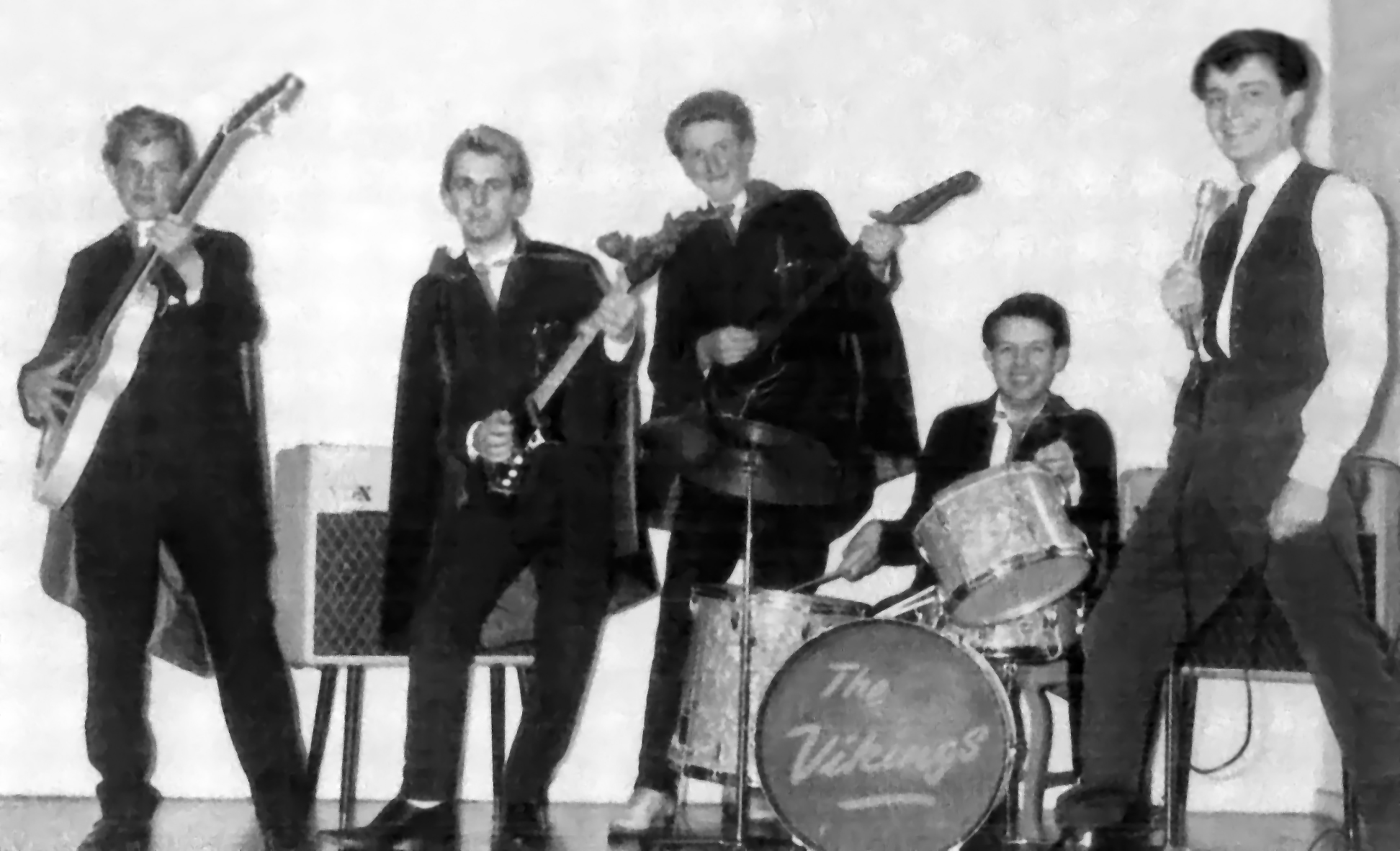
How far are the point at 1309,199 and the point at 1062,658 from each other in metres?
0.73

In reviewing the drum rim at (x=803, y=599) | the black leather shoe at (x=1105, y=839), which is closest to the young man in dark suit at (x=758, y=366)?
the drum rim at (x=803, y=599)

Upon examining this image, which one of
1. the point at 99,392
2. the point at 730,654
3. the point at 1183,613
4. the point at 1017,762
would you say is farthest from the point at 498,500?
the point at 1183,613

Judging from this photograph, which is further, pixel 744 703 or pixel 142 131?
pixel 142 131

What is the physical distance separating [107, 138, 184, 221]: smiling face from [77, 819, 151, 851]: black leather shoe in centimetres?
92

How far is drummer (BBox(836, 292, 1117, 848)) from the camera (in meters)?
2.13

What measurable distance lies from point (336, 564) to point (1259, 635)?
1394 millimetres

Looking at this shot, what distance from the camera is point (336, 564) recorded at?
2.17m

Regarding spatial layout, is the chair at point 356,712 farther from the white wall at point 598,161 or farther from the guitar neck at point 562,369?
the guitar neck at point 562,369

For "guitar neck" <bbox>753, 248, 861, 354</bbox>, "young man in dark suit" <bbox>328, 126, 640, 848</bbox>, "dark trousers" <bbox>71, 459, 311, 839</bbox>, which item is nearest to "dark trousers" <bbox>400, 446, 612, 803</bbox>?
"young man in dark suit" <bbox>328, 126, 640, 848</bbox>

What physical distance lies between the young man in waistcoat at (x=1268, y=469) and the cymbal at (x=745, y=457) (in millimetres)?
455

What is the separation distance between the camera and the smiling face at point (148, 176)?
2.19 m

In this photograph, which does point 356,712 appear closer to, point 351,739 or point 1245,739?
point 351,739

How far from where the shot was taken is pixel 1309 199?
77.1 inches

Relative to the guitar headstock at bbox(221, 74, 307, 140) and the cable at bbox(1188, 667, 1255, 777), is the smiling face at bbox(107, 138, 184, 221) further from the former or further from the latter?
the cable at bbox(1188, 667, 1255, 777)
